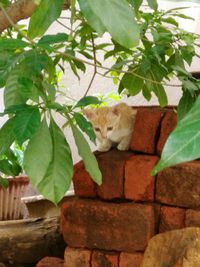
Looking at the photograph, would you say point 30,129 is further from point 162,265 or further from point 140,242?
point 140,242

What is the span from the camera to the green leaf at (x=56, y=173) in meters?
0.74

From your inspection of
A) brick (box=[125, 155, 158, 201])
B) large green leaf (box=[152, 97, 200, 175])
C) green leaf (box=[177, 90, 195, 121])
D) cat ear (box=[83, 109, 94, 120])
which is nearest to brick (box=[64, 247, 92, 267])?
brick (box=[125, 155, 158, 201])

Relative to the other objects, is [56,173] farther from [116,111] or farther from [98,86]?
[98,86]

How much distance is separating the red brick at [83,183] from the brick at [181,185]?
0.21m

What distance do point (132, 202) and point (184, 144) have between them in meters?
1.16

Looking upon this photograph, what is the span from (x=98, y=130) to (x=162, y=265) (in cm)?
62

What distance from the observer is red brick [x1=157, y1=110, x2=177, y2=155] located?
1435 millimetres

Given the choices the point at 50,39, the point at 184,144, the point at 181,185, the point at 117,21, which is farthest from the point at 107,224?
the point at 184,144

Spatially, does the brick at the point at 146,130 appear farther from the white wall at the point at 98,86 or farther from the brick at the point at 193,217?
the white wall at the point at 98,86

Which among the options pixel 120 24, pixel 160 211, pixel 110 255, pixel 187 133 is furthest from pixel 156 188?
pixel 187 133

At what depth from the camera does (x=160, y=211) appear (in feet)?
4.76

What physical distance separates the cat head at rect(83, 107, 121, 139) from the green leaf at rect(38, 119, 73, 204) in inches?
35.0

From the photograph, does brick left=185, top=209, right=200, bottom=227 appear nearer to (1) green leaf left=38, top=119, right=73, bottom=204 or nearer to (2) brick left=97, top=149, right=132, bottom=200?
(2) brick left=97, top=149, right=132, bottom=200

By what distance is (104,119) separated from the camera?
5.44 feet
